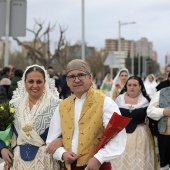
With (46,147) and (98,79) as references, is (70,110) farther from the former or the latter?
(98,79)

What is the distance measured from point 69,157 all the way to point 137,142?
2.76 meters

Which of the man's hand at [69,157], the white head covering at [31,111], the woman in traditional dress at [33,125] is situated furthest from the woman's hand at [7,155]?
the man's hand at [69,157]

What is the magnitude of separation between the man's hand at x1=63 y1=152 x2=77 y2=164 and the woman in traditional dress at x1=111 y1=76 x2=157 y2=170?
8.91 feet

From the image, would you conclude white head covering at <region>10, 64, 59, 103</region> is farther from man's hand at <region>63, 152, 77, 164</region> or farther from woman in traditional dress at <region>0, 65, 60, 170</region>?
man's hand at <region>63, 152, 77, 164</region>

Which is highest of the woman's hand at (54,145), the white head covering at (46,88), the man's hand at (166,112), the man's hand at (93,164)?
the white head covering at (46,88)

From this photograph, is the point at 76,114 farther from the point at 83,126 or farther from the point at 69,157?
the point at 69,157

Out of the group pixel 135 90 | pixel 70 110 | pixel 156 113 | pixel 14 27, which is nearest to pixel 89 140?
pixel 70 110

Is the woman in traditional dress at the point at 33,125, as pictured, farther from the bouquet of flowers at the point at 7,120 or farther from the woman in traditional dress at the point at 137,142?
the woman in traditional dress at the point at 137,142

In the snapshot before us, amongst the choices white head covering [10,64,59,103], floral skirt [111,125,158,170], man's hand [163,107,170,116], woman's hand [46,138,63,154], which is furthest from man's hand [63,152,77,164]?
floral skirt [111,125,158,170]

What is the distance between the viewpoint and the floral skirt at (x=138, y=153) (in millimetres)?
5688

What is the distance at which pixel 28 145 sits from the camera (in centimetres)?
354

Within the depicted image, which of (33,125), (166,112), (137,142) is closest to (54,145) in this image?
(33,125)

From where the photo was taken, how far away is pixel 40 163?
3504mm

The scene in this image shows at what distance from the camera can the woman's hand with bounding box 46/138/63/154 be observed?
3.23m
